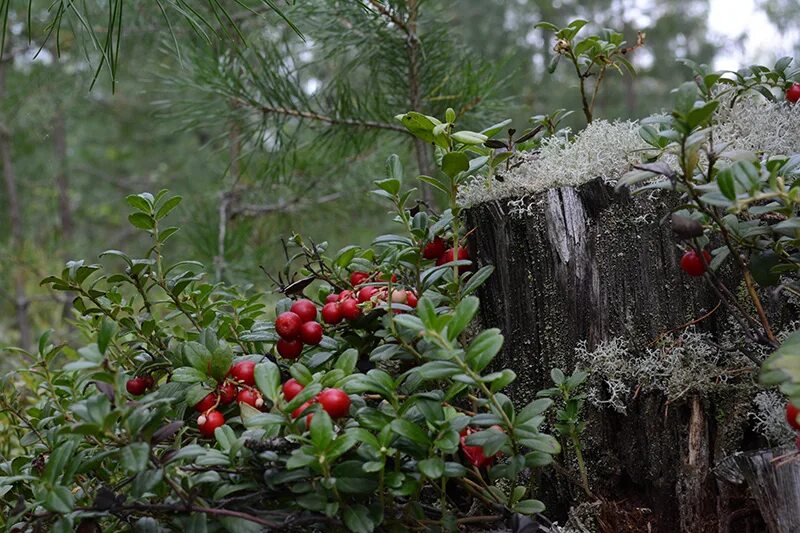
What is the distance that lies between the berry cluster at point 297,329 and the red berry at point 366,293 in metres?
0.09

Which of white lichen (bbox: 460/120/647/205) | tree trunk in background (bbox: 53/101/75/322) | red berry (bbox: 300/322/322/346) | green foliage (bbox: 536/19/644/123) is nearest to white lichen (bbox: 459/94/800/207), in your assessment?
white lichen (bbox: 460/120/647/205)

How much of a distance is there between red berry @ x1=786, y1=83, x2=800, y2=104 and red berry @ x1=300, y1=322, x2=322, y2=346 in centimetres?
109

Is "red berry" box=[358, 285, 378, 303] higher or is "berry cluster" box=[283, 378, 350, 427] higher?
"red berry" box=[358, 285, 378, 303]

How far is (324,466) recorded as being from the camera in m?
0.98

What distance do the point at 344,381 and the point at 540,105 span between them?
7.18 metres

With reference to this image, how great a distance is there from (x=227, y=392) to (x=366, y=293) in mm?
304

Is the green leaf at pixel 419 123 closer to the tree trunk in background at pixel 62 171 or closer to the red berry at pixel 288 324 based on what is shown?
the red berry at pixel 288 324

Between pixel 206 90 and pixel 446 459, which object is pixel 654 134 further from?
pixel 206 90

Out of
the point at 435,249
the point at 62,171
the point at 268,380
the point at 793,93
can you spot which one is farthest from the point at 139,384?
the point at 62,171

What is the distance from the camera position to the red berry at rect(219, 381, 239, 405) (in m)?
1.23

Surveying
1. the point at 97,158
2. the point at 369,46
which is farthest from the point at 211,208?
the point at 97,158

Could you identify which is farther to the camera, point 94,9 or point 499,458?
point 94,9

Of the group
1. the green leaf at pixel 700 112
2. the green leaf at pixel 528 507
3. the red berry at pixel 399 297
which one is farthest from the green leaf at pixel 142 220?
the green leaf at pixel 700 112

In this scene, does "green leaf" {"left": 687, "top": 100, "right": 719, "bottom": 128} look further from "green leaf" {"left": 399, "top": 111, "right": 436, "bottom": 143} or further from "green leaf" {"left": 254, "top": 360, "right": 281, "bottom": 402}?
"green leaf" {"left": 254, "top": 360, "right": 281, "bottom": 402}
